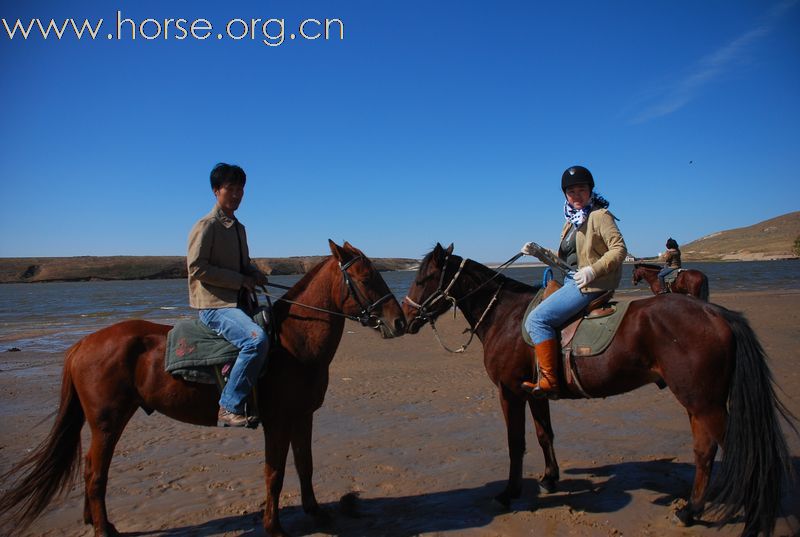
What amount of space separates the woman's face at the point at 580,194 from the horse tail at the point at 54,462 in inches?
185

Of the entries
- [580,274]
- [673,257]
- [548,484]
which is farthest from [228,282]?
[673,257]

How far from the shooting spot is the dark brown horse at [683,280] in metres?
10.9

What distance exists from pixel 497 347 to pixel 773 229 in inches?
6405

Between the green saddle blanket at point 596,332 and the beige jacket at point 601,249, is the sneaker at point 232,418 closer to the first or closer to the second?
the green saddle blanket at point 596,332

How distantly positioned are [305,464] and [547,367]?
7.64 feet

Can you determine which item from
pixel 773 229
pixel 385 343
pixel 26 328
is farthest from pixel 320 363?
pixel 773 229

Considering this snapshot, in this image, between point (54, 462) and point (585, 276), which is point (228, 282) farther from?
point (585, 276)

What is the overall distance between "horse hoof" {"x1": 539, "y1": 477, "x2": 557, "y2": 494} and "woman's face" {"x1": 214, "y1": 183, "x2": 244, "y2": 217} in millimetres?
3901

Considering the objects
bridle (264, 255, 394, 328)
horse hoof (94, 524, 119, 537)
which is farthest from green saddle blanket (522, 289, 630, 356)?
horse hoof (94, 524, 119, 537)

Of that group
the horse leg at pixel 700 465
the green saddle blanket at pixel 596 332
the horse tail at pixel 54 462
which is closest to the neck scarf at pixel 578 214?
the green saddle blanket at pixel 596 332

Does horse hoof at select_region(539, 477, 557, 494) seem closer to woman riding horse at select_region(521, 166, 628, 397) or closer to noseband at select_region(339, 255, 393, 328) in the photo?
woman riding horse at select_region(521, 166, 628, 397)

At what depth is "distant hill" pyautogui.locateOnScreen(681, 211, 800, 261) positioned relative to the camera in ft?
340

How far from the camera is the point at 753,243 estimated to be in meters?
122

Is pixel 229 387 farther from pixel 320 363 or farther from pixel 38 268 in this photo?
pixel 38 268
